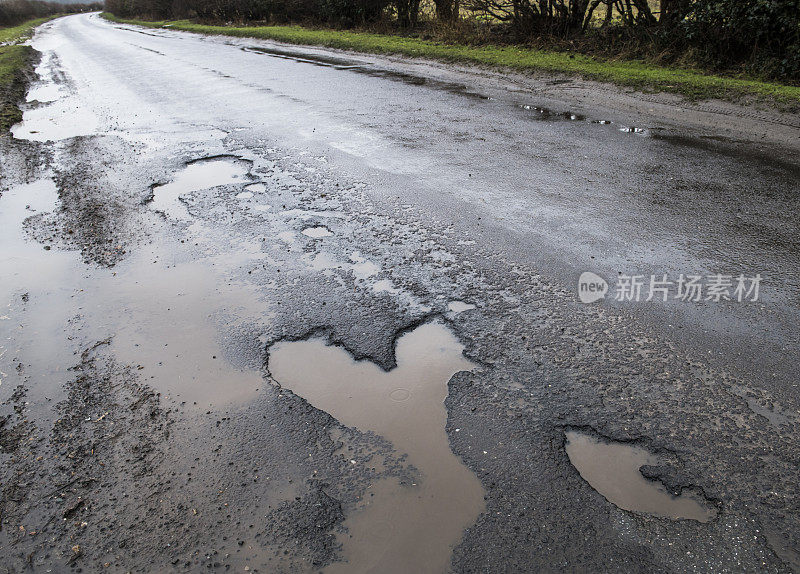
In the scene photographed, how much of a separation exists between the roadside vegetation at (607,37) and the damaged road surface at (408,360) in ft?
10.0

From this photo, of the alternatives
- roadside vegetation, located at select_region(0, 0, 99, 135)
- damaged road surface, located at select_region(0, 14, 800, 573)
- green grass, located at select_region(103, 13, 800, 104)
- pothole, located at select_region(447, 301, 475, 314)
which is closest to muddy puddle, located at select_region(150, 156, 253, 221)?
damaged road surface, located at select_region(0, 14, 800, 573)

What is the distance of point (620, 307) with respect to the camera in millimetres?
3721

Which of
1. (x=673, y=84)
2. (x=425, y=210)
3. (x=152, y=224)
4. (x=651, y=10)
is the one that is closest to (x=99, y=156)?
(x=152, y=224)

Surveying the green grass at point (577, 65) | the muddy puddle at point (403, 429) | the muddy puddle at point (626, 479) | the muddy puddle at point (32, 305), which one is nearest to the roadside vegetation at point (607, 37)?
the green grass at point (577, 65)

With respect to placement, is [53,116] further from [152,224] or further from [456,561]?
[456,561]

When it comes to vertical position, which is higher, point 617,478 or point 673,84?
point 673,84

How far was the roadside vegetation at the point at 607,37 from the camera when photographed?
367 inches

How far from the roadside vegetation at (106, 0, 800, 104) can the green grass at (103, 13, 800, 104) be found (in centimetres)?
2

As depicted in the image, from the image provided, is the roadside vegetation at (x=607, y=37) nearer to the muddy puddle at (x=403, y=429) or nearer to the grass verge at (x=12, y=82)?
the muddy puddle at (x=403, y=429)

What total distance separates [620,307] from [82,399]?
354cm

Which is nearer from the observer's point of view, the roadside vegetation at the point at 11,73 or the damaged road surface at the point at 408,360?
the damaged road surface at the point at 408,360

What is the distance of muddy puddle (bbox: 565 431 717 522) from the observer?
7.70 ft

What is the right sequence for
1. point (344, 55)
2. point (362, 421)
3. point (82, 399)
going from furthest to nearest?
point (344, 55), point (82, 399), point (362, 421)

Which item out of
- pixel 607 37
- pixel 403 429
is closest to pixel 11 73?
pixel 607 37
